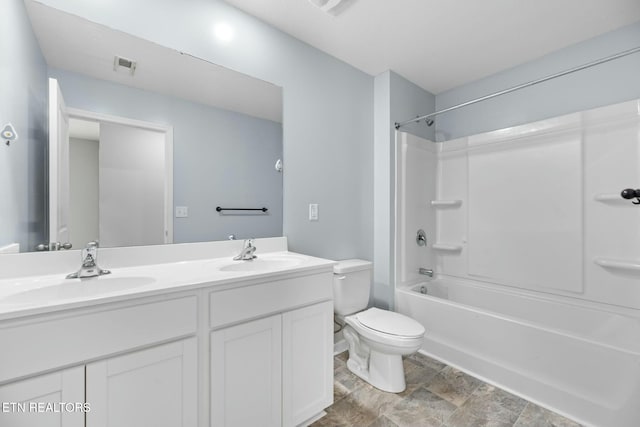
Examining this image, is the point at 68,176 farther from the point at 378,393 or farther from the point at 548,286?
the point at 548,286

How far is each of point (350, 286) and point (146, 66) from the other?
1771 millimetres

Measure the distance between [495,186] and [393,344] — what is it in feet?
5.64

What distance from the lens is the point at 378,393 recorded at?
169 centimetres

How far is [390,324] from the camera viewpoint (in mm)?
1731

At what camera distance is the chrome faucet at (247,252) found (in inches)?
61.5

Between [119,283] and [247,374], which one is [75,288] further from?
[247,374]

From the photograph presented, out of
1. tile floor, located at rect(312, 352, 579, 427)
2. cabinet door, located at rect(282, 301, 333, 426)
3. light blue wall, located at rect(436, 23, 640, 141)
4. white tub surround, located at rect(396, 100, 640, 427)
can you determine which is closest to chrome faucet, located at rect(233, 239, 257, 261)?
cabinet door, located at rect(282, 301, 333, 426)

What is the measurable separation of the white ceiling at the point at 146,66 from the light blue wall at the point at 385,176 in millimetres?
985

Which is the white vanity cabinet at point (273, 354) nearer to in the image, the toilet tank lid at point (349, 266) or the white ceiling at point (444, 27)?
the toilet tank lid at point (349, 266)

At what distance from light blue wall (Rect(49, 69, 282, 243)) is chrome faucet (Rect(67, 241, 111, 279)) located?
1.14ft

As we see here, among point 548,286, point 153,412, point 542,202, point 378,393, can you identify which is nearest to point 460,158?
point 542,202

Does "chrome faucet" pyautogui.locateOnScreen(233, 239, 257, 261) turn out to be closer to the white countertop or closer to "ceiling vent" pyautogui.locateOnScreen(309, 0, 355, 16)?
the white countertop

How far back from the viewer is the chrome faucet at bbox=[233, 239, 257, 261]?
5.13 ft

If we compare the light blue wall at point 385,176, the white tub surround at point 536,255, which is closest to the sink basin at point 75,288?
the light blue wall at point 385,176
